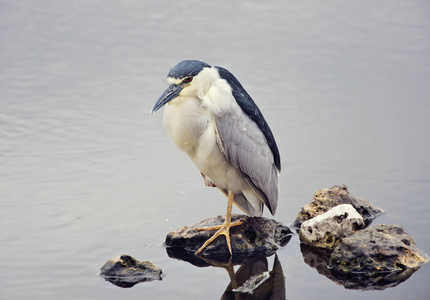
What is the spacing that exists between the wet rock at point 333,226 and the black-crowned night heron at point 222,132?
337mm

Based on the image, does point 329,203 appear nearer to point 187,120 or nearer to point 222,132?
point 222,132

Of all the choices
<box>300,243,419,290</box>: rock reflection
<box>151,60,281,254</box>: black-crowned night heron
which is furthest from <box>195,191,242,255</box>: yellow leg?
<box>300,243,419,290</box>: rock reflection

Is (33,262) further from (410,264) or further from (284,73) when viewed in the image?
(284,73)

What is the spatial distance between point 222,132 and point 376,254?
1169mm

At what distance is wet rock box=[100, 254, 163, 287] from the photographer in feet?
15.2

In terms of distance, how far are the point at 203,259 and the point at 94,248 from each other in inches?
27.5

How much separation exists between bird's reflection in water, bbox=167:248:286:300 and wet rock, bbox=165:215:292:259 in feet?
0.19

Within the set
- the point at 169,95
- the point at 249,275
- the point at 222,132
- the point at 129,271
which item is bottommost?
the point at 249,275

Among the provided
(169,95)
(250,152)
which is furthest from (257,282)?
(169,95)

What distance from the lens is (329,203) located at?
5.31 meters

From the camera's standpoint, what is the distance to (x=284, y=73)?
805cm

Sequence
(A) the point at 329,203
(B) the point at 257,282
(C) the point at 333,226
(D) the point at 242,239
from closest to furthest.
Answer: (B) the point at 257,282
(C) the point at 333,226
(D) the point at 242,239
(A) the point at 329,203

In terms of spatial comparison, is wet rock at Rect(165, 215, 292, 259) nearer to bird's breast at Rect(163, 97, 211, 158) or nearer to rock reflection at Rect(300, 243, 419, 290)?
rock reflection at Rect(300, 243, 419, 290)

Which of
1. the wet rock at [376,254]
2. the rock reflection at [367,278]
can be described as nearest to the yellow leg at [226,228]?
the rock reflection at [367,278]
